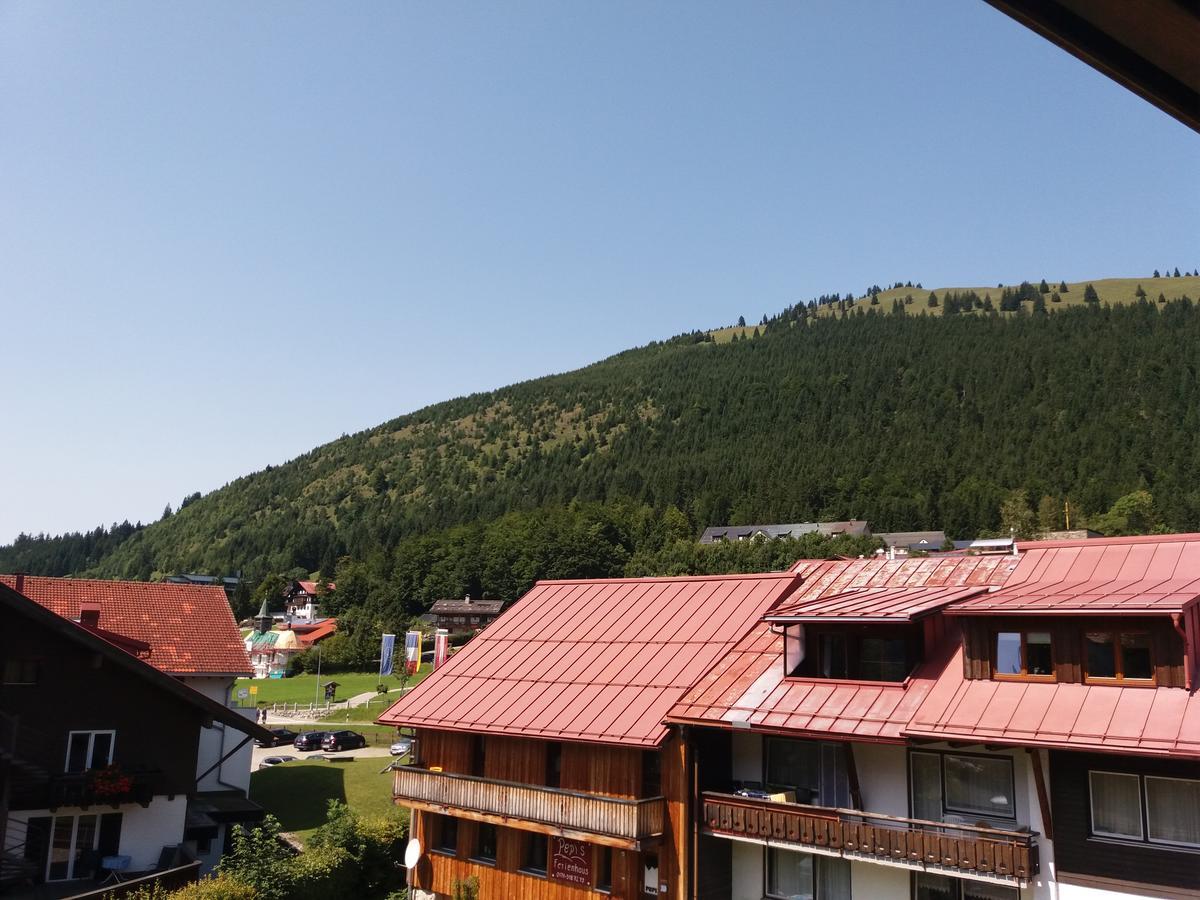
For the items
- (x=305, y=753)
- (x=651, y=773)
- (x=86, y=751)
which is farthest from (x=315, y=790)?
(x=651, y=773)

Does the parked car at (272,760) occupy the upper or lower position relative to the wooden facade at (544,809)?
lower

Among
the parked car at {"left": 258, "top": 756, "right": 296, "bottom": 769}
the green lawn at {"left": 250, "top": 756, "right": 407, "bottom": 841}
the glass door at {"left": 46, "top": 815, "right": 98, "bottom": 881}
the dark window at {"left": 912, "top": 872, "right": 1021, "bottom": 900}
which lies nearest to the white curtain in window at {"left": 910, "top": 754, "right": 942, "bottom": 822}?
the dark window at {"left": 912, "top": 872, "right": 1021, "bottom": 900}

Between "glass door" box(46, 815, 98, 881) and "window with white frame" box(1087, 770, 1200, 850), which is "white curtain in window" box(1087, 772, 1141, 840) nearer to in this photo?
"window with white frame" box(1087, 770, 1200, 850)

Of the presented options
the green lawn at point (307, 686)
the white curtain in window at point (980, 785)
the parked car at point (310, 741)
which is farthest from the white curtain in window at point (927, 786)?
the green lawn at point (307, 686)

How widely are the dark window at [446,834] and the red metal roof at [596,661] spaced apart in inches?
133

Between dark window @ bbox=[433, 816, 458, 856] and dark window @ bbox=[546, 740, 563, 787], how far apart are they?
4.47 meters

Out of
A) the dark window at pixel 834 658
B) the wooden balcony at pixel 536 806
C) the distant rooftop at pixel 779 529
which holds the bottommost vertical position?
the wooden balcony at pixel 536 806

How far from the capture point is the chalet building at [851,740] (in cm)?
2083

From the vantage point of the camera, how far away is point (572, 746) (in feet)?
93.6

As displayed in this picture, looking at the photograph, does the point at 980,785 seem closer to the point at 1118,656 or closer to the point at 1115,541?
the point at 1118,656

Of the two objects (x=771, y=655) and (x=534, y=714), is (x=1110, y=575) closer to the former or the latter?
(x=771, y=655)

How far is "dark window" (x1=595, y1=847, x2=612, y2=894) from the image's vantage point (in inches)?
1067

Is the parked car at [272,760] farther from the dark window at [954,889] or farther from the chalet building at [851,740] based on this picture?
the dark window at [954,889]

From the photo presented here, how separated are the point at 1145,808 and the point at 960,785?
4.08 metres
